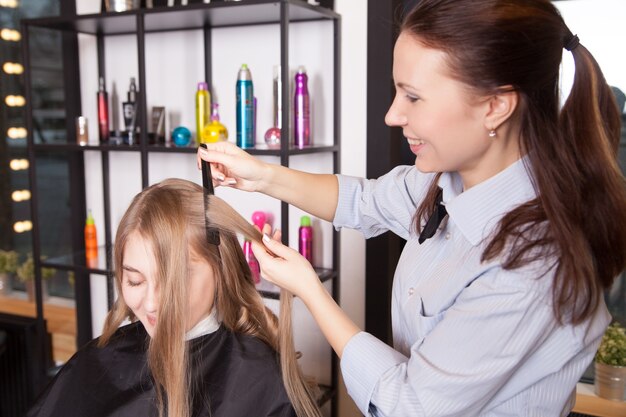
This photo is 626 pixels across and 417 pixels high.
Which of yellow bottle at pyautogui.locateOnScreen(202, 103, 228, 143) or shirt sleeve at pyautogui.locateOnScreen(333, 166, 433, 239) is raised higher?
yellow bottle at pyautogui.locateOnScreen(202, 103, 228, 143)

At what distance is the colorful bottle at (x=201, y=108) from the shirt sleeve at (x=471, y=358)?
160cm

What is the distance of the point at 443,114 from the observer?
1222 millimetres

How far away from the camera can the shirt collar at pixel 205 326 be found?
70.0 inches

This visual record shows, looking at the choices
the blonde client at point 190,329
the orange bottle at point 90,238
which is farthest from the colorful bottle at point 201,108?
the blonde client at point 190,329

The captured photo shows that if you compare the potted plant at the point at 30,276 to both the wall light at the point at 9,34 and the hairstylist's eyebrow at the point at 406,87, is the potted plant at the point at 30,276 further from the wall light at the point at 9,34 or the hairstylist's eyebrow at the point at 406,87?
the hairstylist's eyebrow at the point at 406,87

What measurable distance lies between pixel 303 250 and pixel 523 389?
56.2 inches

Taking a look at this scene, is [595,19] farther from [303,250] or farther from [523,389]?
[523,389]

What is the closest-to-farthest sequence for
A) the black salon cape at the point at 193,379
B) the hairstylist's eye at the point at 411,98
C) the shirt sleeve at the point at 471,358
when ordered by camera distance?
the shirt sleeve at the point at 471,358, the hairstylist's eye at the point at 411,98, the black salon cape at the point at 193,379

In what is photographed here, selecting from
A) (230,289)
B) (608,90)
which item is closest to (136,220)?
(230,289)

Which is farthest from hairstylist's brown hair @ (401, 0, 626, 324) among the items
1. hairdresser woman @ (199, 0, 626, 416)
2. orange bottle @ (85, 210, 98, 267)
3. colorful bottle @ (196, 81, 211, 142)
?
orange bottle @ (85, 210, 98, 267)

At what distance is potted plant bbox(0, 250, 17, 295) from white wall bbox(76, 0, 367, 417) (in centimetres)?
68

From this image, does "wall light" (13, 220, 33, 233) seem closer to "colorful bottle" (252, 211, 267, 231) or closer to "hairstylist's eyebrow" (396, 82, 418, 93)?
"colorful bottle" (252, 211, 267, 231)

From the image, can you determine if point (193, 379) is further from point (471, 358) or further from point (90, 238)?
point (90, 238)

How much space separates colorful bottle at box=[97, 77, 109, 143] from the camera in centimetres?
294
